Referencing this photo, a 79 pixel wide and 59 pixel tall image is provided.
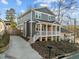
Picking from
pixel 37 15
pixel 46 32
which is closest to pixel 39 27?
pixel 46 32

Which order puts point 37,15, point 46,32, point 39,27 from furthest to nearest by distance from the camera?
point 37,15
point 39,27
point 46,32

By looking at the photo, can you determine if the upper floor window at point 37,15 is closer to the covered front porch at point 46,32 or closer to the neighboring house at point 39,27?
the neighboring house at point 39,27

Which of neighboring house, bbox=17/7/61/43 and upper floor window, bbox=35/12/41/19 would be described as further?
upper floor window, bbox=35/12/41/19

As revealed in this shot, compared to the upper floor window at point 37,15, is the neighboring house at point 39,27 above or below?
below

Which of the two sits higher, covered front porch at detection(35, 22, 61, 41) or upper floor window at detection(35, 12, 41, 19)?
upper floor window at detection(35, 12, 41, 19)

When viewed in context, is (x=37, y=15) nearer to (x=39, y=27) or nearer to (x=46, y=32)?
(x=39, y=27)

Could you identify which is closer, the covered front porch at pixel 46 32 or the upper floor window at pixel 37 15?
the covered front porch at pixel 46 32

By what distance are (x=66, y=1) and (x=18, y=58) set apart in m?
24.3

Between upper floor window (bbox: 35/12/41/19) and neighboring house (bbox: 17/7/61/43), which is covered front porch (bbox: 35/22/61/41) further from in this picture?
upper floor window (bbox: 35/12/41/19)

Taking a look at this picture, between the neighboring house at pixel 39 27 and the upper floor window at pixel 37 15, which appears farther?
the upper floor window at pixel 37 15

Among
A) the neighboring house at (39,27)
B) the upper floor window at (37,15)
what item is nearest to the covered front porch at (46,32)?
the neighboring house at (39,27)

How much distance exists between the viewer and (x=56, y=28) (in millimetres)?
32531

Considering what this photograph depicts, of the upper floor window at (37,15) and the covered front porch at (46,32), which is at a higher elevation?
the upper floor window at (37,15)

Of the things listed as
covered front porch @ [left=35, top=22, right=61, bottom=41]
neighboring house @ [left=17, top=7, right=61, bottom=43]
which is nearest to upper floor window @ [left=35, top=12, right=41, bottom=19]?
neighboring house @ [left=17, top=7, right=61, bottom=43]
